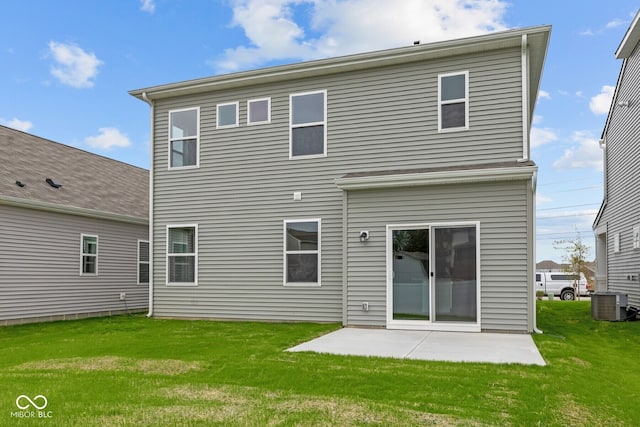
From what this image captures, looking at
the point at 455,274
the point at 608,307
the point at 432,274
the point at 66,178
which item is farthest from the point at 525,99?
the point at 66,178

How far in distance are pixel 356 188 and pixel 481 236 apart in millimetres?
2549

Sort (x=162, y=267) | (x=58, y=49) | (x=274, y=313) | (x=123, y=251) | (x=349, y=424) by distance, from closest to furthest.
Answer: (x=349, y=424)
(x=274, y=313)
(x=162, y=267)
(x=123, y=251)
(x=58, y=49)

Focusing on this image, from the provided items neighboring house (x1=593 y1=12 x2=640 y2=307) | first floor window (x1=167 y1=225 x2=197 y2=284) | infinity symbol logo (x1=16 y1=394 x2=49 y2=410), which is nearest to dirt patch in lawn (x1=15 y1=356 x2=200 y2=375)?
infinity symbol logo (x1=16 y1=394 x2=49 y2=410)

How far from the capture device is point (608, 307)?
11.7m

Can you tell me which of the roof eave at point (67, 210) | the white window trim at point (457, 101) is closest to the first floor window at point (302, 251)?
the white window trim at point (457, 101)

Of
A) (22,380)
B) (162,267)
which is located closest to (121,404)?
(22,380)

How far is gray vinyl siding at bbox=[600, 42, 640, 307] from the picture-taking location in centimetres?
1305

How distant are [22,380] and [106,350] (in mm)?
1997

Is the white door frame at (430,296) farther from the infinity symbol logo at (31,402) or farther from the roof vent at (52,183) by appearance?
the roof vent at (52,183)

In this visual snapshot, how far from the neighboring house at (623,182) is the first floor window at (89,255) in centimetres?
1430

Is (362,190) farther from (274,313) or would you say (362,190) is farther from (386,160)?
(274,313)

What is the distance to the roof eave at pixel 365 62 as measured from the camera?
30.8 ft

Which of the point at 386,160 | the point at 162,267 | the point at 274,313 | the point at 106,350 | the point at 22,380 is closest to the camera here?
the point at 22,380

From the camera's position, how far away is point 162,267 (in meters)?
12.4
